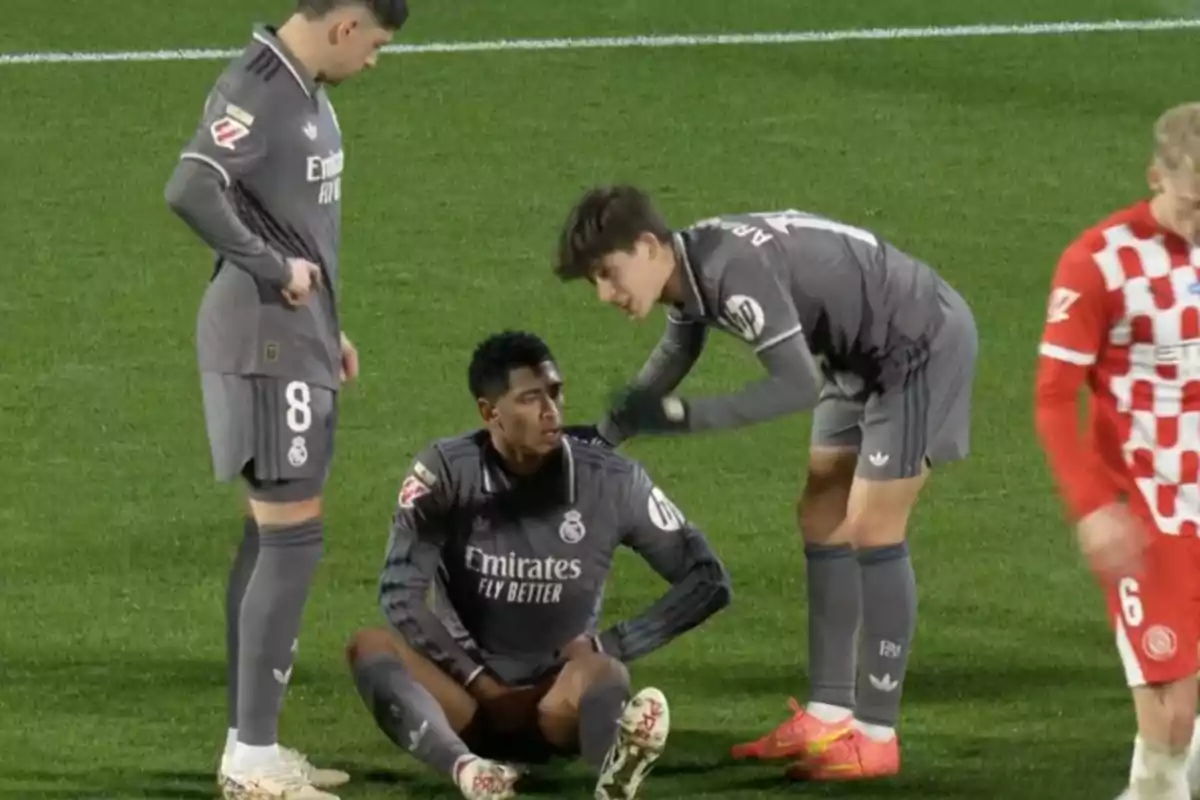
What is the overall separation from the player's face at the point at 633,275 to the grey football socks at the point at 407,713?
0.93m

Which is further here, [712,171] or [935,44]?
[935,44]

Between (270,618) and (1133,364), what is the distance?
5.50ft

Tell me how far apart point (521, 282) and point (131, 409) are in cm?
171

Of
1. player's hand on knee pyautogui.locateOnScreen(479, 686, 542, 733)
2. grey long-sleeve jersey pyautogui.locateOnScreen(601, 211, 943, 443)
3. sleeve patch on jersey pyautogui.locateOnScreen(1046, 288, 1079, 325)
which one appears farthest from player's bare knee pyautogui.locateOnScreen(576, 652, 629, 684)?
sleeve patch on jersey pyautogui.locateOnScreen(1046, 288, 1079, 325)

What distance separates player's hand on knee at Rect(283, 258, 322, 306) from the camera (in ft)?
16.0

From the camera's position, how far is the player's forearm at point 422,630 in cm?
545

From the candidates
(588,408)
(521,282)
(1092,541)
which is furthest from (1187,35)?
(1092,541)

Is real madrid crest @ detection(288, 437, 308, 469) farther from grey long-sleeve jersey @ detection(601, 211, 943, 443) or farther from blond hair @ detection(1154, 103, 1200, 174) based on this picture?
blond hair @ detection(1154, 103, 1200, 174)

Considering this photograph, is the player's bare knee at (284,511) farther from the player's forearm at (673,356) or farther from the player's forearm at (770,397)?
the player's forearm at (770,397)

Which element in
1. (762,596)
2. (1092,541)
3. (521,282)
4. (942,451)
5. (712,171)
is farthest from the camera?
(712,171)

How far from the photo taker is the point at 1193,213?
4.61 meters

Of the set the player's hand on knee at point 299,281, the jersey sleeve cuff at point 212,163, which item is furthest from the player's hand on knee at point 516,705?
the jersey sleeve cuff at point 212,163

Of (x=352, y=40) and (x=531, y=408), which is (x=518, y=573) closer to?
(x=531, y=408)

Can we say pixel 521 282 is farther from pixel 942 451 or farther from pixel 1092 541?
pixel 1092 541
